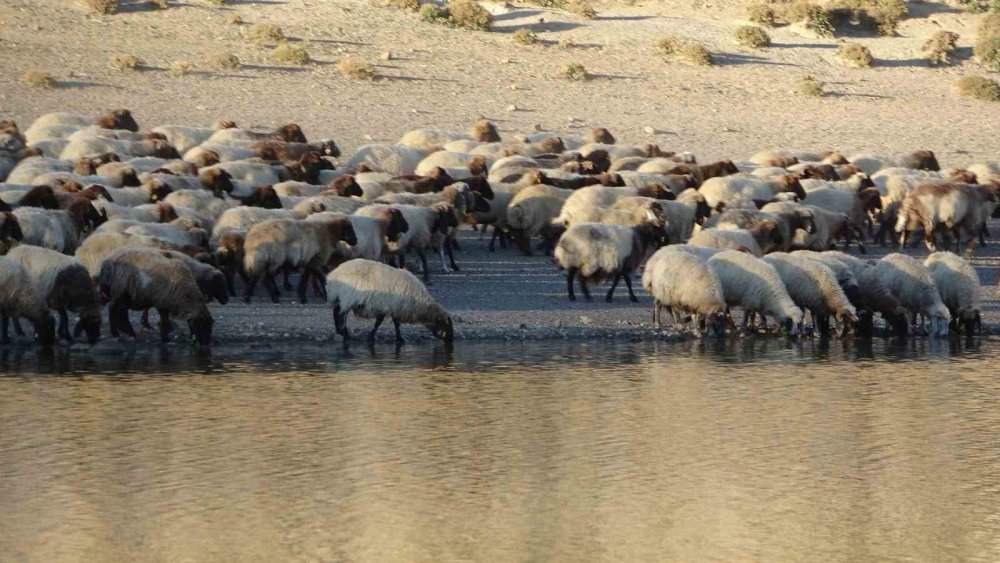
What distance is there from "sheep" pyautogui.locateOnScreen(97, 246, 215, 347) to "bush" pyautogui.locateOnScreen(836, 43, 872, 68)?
25.4m

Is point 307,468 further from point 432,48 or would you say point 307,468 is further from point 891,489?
point 432,48

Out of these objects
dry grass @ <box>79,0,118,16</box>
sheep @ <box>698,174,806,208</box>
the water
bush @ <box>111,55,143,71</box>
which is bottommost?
the water

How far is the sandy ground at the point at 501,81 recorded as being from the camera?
1297 inches

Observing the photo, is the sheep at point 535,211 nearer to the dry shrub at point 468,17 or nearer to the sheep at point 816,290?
the sheep at point 816,290

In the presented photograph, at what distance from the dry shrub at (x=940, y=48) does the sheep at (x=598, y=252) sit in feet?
73.1

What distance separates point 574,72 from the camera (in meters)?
36.3

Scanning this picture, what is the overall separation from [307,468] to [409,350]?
16.1 ft

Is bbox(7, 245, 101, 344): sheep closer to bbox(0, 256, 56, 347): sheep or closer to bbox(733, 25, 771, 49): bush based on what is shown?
bbox(0, 256, 56, 347): sheep

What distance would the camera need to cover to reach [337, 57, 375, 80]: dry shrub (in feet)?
116

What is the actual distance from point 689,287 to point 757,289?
720 millimetres

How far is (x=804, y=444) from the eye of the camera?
41.0 ft

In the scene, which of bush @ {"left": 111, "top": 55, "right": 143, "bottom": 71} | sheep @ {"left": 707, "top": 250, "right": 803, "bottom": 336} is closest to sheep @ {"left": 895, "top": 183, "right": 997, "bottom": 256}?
sheep @ {"left": 707, "top": 250, "right": 803, "bottom": 336}

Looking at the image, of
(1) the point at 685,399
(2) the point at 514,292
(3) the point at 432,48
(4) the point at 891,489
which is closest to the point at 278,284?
(2) the point at 514,292

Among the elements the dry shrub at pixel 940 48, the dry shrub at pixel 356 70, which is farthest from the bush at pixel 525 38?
the dry shrub at pixel 940 48
